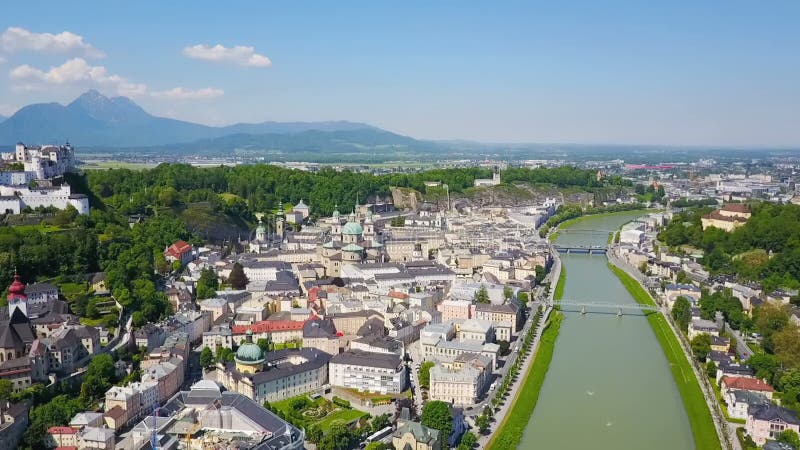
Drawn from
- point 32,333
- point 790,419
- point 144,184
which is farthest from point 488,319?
point 144,184

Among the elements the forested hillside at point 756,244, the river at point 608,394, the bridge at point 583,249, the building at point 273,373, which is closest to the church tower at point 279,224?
the bridge at point 583,249

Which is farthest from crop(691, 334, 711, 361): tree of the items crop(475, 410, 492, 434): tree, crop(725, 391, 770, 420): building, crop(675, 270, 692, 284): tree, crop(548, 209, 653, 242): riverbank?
crop(548, 209, 653, 242): riverbank

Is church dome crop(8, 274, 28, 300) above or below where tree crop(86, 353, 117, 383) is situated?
above

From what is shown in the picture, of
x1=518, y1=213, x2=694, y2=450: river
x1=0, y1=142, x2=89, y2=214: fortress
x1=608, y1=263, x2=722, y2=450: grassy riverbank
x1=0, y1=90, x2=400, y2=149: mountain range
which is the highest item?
x1=0, y1=90, x2=400, y2=149: mountain range

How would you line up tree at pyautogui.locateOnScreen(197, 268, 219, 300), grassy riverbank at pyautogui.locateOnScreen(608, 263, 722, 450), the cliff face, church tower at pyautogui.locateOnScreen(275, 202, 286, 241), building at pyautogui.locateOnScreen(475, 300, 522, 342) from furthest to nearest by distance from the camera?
the cliff face
church tower at pyautogui.locateOnScreen(275, 202, 286, 241)
tree at pyautogui.locateOnScreen(197, 268, 219, 300)
building at pyautogui.locateOnScreen(475, 300, 522, 342)
grassy riverbank at pyautogui.locateOnScreen(608, 263, 722, 450)

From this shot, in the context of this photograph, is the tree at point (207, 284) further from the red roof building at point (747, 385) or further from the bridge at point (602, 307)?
the red roof building at point (747, 385)

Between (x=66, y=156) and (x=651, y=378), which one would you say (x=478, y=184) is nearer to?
(x=66, y=156)

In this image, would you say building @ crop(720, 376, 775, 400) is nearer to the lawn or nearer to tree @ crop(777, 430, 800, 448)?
tree @ crop(777, 430, 800, 448)

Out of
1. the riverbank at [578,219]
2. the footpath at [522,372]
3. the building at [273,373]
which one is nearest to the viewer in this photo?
the footpath at [522,372]

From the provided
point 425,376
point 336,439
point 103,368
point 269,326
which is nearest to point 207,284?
point 269,326
